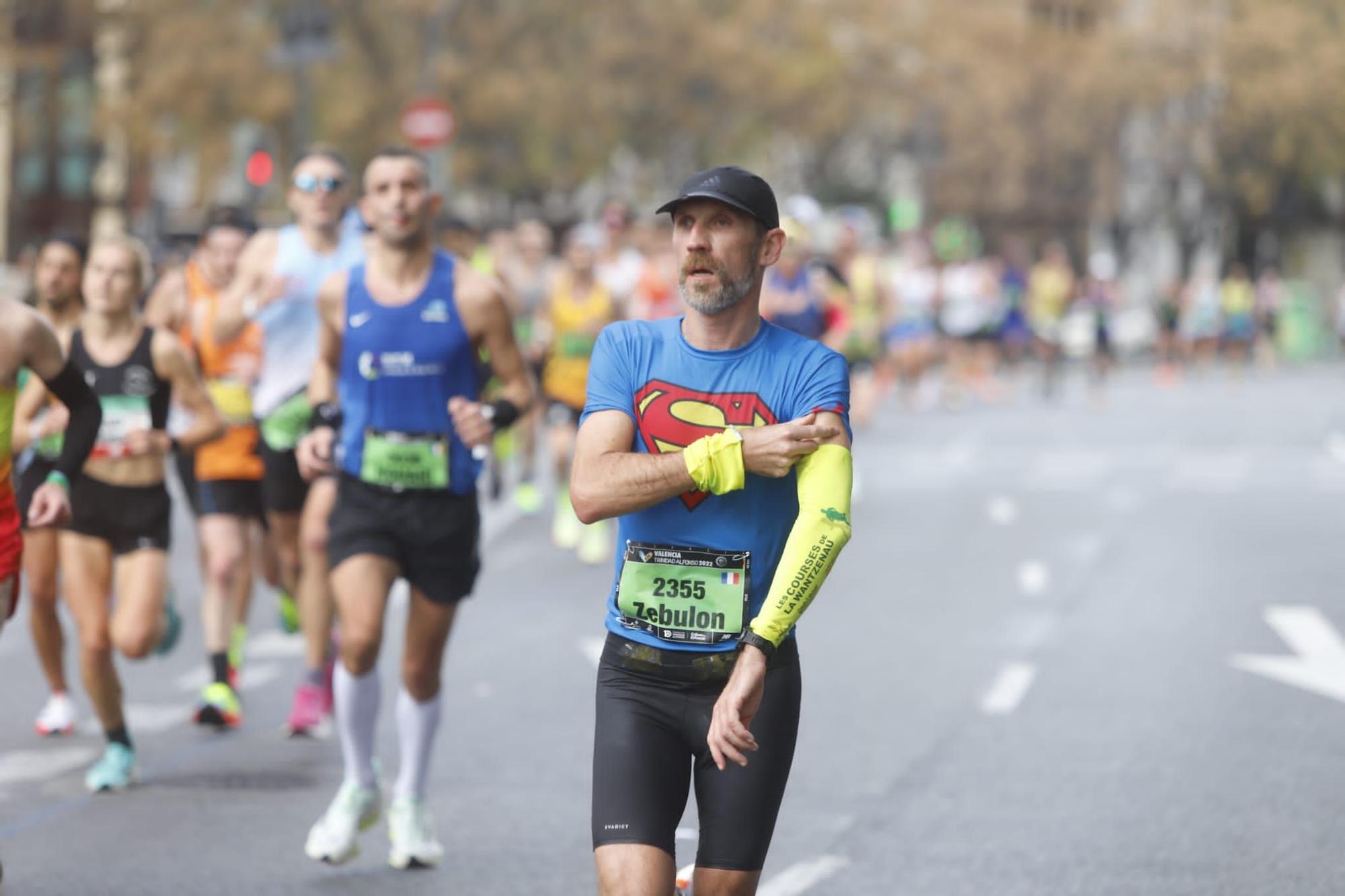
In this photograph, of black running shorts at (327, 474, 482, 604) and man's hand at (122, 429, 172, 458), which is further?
man's hand at (122, 429, 172, 458)

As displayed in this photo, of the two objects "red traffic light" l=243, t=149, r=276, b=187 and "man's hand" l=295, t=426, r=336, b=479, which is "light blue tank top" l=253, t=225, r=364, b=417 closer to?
"man's hand" l=295, t=426, r=336, b=479

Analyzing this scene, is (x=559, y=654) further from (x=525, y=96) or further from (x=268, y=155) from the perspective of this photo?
(x=525, y=96)

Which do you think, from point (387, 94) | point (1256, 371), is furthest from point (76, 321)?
point (1256, 371)

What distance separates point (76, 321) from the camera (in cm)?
928

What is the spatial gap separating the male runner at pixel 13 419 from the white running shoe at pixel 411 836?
129cm

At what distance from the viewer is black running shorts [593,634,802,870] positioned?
4.92 meters

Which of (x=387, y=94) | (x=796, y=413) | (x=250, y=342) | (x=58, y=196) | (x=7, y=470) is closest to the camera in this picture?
(x=796, y=413)

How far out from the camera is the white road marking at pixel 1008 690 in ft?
33.9

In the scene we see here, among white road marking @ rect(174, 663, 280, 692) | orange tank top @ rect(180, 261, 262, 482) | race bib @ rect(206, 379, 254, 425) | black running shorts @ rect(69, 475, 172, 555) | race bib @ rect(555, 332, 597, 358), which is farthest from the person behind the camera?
race bib @ rect(555, 332, 597, 358)

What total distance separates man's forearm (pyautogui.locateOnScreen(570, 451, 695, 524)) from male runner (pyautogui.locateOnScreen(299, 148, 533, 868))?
225 centimetres

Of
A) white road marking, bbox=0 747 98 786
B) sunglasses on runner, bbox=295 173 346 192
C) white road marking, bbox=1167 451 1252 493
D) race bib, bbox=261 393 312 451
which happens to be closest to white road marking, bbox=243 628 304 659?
race bib, bbox=261 393 312 451

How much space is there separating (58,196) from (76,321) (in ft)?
200

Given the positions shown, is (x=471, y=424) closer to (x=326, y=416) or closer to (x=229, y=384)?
(x=326, y=416)

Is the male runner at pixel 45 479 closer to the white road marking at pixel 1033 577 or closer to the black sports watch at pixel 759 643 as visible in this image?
the black sports watch at pixel 759 643
